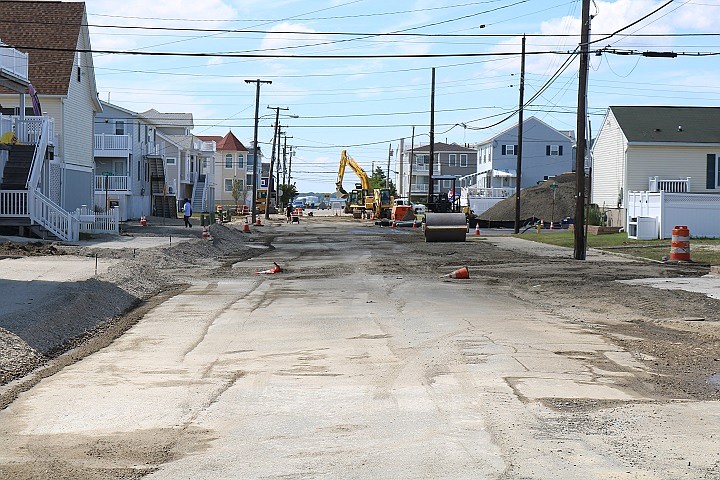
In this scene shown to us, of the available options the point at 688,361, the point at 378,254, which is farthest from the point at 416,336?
the point at 378,254

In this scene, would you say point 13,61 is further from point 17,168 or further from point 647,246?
point 647,246

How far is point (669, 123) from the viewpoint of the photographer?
2197 inches

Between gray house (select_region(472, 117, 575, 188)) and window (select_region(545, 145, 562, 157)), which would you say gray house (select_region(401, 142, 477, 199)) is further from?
window (select_region(545, 145, 562, 157))

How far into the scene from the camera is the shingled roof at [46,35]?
43844 millimetres

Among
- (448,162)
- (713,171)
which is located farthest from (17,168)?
(448,162)

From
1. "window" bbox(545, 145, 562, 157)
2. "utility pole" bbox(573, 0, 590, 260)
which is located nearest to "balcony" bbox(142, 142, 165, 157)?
"utility pole" bbox(573, 0, 590, 260)

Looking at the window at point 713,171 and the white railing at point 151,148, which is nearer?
the window at point 713,171

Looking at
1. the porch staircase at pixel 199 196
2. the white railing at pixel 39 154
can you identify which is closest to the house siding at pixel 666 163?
the white railing at pixel 39 154

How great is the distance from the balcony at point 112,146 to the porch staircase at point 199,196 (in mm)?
30324

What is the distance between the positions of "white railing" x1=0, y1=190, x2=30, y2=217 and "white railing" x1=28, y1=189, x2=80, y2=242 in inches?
11.7

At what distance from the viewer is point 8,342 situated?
1255 centimetres

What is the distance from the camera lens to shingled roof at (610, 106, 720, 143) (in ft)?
178

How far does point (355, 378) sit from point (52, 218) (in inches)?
1033

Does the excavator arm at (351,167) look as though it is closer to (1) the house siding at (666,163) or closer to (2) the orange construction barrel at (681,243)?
(1) the house siding at (666,163)
